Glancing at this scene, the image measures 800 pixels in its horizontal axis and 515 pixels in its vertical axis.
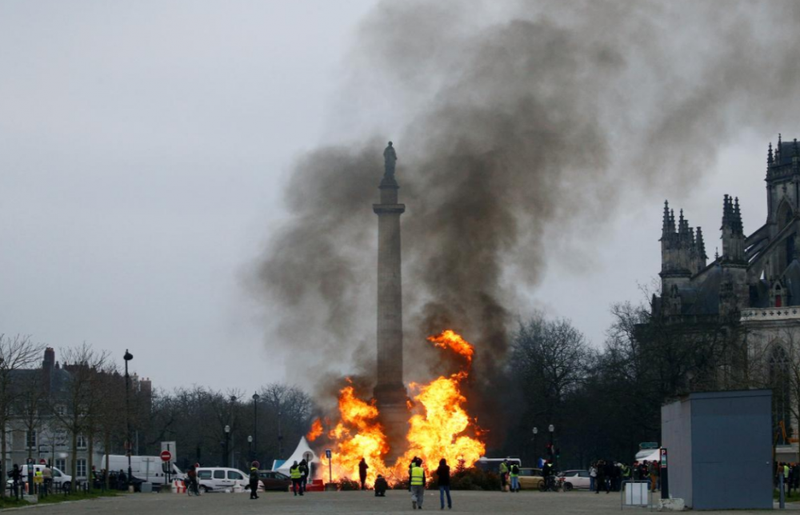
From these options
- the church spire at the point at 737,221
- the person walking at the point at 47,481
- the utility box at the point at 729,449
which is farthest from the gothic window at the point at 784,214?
the utility box at the point at 729,449

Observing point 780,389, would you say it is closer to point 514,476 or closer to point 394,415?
point 394,415

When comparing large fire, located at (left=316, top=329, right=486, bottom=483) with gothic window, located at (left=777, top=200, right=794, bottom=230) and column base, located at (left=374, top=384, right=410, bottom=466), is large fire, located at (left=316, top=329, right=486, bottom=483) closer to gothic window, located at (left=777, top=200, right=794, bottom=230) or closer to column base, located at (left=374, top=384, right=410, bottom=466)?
column base, located at (left=374, top=384, right=410, bottom=466)

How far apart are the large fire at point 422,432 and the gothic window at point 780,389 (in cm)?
2063

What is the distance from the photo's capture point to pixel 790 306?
4633 inches

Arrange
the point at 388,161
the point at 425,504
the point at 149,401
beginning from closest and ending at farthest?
the point at 425,504, the point at 388,161, the point at 149,401

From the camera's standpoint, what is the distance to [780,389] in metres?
95.9

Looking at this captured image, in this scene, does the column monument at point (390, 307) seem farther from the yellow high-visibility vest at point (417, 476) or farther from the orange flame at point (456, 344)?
the yellow high-visibility vest at point (417, 476)

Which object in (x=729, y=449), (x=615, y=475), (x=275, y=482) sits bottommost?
(x=275, y=482)

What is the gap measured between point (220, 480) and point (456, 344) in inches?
591

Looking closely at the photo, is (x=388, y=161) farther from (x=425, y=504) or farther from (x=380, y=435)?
(x=425, y=504)

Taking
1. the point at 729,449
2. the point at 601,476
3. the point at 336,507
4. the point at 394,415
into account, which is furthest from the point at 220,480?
the point at 729,449

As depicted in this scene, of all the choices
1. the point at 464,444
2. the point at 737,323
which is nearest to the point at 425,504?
the point at 464,444

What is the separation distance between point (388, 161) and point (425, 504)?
35020 mm

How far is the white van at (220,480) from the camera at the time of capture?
7331 cm
